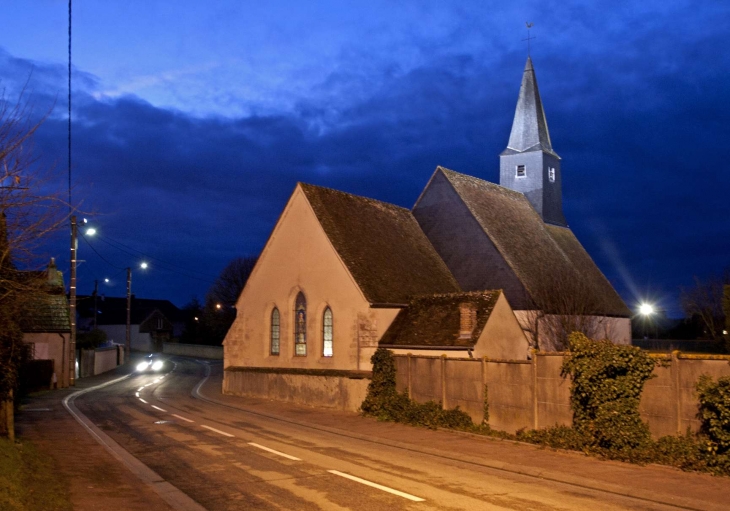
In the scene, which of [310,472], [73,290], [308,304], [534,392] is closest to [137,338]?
[73,290]

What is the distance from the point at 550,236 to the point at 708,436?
29536 millimetres

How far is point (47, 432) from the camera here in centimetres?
1788

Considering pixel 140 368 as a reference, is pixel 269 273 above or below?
above

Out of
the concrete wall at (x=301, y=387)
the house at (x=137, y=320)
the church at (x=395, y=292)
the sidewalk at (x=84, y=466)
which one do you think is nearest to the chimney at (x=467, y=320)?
the church at (x=395, y=292)

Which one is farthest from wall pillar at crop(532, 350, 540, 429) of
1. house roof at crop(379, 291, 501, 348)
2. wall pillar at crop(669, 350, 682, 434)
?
house roof at crop(379, 291, 501, 348)

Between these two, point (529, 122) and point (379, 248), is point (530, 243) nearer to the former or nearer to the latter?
point (379, 248)

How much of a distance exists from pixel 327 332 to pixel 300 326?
1772 millimetres

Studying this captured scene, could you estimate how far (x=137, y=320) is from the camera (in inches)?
3743

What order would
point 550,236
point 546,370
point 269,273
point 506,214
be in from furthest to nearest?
point 550,236 < point 506,214 < point 269,273 < point 546,370

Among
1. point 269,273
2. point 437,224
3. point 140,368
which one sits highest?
point 437,224

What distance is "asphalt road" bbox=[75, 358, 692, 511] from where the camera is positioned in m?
10.2

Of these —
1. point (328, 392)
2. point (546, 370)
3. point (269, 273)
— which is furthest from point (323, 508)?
point (269, 273)

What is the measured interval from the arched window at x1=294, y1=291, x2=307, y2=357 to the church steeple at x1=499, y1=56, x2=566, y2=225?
20441mm

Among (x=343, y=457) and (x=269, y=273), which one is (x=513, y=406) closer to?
(x=343, y=457)
